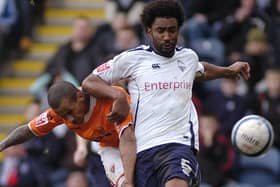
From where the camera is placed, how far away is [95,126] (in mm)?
9648

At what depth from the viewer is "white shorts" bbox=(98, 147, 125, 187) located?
32.0ft

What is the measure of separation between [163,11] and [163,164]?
3.96 feet

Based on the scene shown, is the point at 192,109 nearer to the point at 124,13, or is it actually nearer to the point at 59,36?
the point at 124,13

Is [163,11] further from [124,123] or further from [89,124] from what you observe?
[89,124]

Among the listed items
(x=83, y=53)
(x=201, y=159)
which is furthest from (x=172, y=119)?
(x=83, y=53)

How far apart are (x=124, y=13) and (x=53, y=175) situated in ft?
9.29

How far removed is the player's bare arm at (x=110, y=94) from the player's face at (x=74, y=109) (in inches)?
4.2

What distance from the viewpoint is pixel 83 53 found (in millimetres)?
15430

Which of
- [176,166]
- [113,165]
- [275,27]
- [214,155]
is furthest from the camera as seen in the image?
[275,27]

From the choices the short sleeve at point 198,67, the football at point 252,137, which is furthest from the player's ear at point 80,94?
the football at point 252,137

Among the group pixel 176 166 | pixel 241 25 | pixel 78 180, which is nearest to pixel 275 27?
pixel 241 25

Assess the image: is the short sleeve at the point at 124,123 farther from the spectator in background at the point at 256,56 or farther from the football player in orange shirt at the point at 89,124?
the spectator in background at the point at 256,56

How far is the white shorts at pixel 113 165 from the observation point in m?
9.77

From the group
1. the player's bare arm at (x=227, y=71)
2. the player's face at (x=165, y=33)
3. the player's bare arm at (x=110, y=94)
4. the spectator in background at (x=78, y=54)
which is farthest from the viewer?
the spectator in background at (x=78, y=54)
